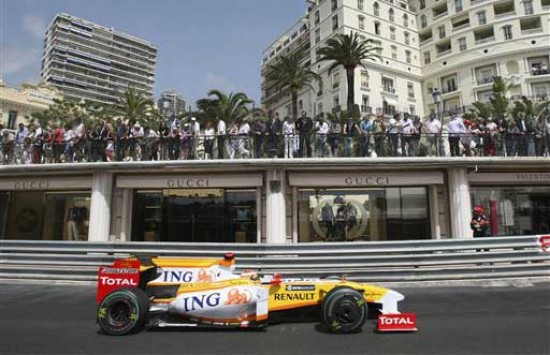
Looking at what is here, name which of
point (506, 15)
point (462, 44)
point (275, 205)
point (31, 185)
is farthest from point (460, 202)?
point (506, 15)

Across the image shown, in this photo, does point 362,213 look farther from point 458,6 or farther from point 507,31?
point 458,6

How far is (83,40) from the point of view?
147375 millimetres

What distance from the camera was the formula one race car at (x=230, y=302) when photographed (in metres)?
5.93

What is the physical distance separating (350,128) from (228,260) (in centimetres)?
826

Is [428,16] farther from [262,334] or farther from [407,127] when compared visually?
[262,334]

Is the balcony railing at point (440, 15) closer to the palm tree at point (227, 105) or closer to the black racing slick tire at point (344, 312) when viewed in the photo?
the palm tree at point (227, 105)

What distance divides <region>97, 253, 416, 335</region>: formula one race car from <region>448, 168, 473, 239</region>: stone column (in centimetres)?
872

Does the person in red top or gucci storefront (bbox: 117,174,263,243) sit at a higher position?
the person in red top

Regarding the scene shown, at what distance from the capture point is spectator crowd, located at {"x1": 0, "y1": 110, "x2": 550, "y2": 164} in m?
13.3

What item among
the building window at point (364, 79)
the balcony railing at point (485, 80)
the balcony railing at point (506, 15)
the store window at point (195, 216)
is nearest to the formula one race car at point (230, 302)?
the store window at point (195, 216)

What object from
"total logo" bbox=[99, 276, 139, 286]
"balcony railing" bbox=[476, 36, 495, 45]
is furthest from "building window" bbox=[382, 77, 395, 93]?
"total logo" bbox=[99, 276, 139, 286]

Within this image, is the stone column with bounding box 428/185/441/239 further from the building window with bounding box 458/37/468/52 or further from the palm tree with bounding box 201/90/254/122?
the building window with bounding box 458/37/468/52

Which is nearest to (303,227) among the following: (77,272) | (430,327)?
(77,272)

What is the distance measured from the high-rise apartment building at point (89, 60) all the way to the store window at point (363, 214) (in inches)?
4959
